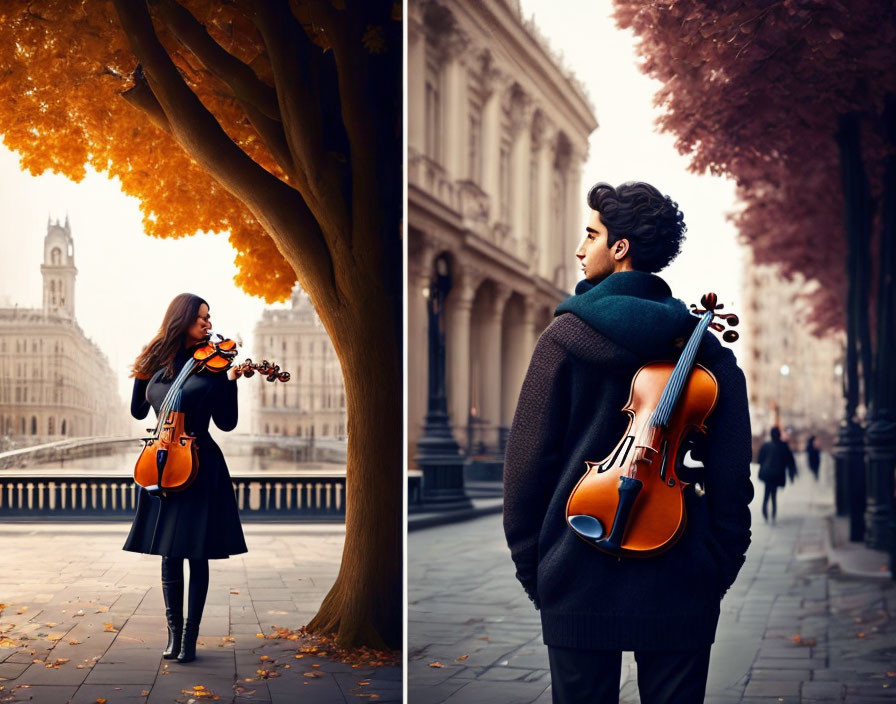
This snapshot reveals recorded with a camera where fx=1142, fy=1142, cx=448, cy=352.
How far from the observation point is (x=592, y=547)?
3.12m

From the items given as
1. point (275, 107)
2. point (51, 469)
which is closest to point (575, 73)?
point (275, 107)

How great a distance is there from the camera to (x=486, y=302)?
583 centimetres

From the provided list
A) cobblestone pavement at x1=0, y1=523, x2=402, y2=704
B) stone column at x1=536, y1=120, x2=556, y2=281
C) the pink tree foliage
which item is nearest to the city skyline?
cobblestone pavement at x1=0, y1=523, x2=402, y2=704

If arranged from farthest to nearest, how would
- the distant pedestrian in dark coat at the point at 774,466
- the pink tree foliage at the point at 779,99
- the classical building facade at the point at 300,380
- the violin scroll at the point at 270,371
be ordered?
1. the classical building facade at the point at 300,380
2. the violin scroll at the point at 270,371
3. the distant pedestrian in dark coat at the point at 774,466
4. the pink tree foliage at the point at 779,99

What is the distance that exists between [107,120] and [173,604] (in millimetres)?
2451

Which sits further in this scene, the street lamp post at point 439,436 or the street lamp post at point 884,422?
the street lamp post at point 439,436

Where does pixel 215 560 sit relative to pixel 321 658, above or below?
above

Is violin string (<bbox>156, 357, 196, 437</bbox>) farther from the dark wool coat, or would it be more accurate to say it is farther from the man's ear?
the man's ear

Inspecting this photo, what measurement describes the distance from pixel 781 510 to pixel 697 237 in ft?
4.22

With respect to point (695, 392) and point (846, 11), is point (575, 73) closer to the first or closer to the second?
point (846, 11)

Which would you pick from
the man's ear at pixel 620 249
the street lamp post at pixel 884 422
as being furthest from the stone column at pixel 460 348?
the man's ear at pixel 620 249

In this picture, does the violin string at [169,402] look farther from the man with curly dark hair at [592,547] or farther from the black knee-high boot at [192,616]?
the man with curly dark hair at [592,547]

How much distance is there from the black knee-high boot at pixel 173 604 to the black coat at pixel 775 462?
2.78 metres

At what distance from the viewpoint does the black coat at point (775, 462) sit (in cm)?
514
